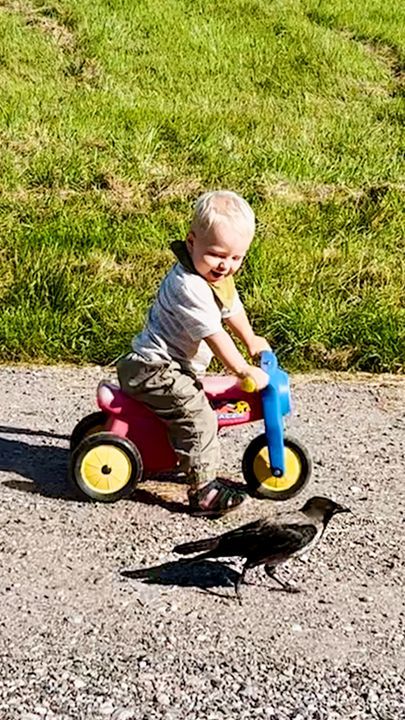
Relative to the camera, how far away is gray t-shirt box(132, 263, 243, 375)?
4.32 meters

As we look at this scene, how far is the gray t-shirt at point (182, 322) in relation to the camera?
432 cm

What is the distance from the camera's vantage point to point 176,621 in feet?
11.9

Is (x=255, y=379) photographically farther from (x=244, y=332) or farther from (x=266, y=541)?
(x=266, y=541)

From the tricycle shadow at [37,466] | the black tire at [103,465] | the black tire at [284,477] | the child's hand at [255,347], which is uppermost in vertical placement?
the child's hand at [255,347]

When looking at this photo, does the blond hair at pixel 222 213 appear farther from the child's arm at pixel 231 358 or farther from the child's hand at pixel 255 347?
the child's hand at pixel 255 347

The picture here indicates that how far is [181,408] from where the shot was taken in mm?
4359

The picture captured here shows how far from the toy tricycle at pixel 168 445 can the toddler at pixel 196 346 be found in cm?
8

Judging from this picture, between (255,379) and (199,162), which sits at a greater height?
(255,379)

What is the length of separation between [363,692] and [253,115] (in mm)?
6821

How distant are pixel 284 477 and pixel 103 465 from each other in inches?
25.9

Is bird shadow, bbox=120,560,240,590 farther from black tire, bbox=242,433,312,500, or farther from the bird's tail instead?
black tire, bbox=242,433,312,500

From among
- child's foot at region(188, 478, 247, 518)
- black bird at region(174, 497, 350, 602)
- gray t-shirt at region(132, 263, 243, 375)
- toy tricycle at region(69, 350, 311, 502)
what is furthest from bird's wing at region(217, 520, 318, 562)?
gray t-shirt at region(132, 263, 243, 375)

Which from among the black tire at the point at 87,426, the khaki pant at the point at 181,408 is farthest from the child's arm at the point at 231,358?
the black tire at the point at 87,426

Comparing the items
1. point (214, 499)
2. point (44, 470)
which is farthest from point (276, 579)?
point (44, 470)
